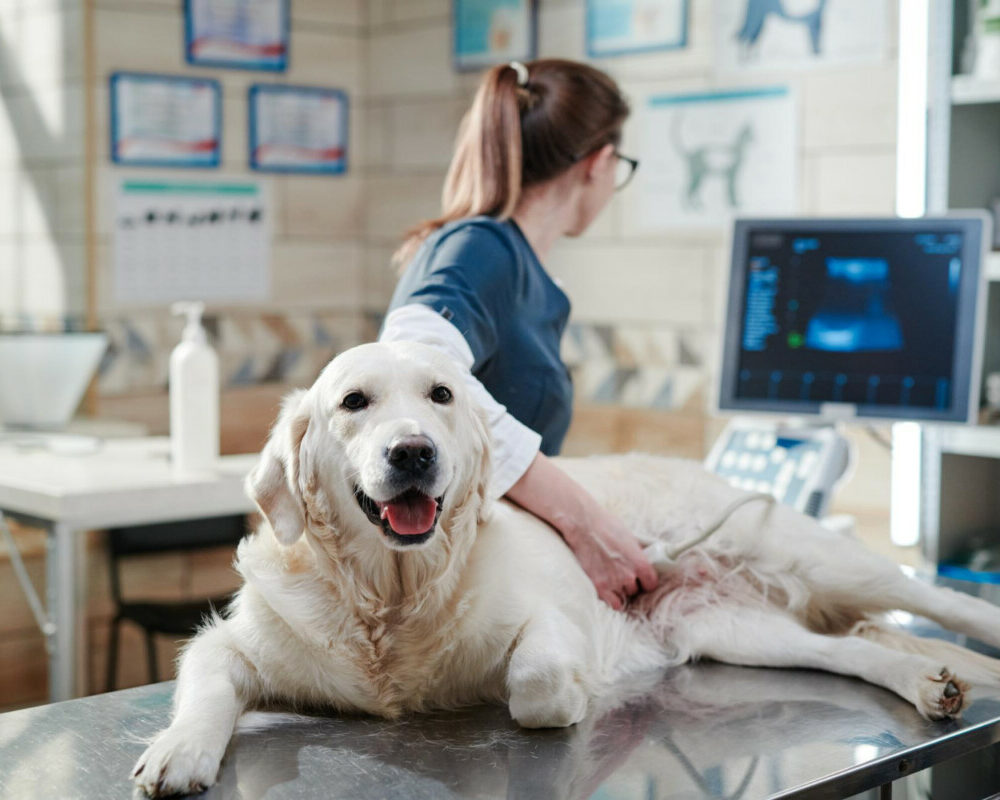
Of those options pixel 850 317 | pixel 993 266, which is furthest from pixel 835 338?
pixel 993 266

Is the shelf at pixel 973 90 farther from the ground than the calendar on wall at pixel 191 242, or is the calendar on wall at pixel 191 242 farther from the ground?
the shelf at pixel 973 90

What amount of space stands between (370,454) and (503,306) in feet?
2.02

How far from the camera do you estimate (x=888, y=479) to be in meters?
3.25

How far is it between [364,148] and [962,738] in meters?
3.86

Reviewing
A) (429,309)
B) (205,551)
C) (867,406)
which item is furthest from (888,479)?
(205,551)

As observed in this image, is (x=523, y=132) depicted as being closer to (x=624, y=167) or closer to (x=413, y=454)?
(x=624, y=167)

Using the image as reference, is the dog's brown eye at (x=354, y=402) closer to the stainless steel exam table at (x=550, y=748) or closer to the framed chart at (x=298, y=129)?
the stainless steel exam table at (x=550, y=748)

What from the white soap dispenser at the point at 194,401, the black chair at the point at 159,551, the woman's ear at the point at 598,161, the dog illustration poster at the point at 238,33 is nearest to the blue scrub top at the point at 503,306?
the woman's ear at the point at 598,161

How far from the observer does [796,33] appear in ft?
11.0

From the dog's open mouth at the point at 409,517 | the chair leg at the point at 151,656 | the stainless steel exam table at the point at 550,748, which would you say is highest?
the dog's open mouth at the point at 409,517

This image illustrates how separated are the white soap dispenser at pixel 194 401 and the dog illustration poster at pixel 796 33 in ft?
5.81

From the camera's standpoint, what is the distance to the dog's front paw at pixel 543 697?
1249 millimetres

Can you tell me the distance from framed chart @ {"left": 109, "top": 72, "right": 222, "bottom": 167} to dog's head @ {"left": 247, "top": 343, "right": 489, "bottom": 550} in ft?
10.4

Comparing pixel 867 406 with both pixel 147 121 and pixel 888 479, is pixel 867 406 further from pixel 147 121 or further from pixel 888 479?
pixel 147 121
